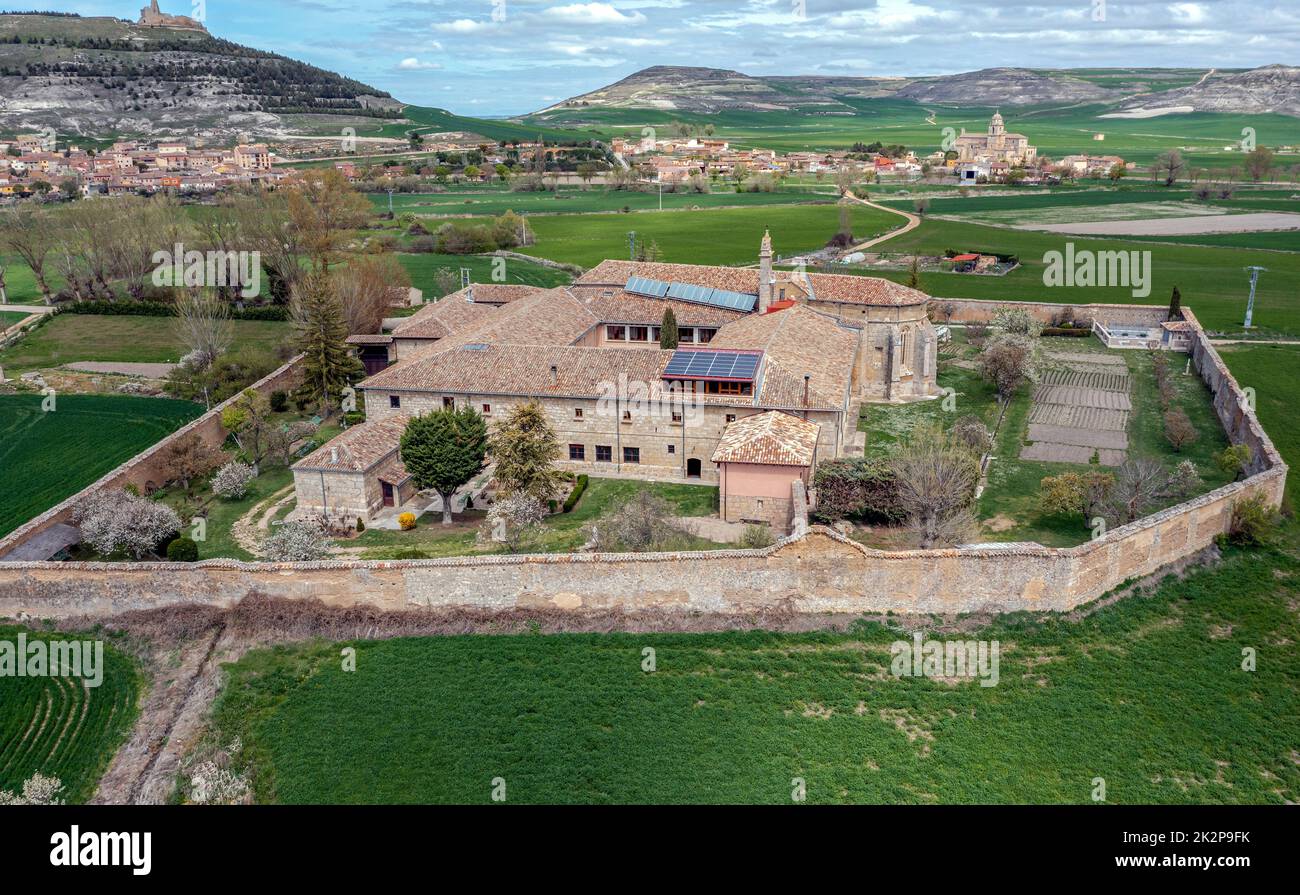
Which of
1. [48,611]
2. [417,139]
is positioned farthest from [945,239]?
[417,139]

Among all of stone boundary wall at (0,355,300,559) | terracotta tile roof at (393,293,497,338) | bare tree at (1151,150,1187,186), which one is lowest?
stone boundary wall at (0,355,300,559)

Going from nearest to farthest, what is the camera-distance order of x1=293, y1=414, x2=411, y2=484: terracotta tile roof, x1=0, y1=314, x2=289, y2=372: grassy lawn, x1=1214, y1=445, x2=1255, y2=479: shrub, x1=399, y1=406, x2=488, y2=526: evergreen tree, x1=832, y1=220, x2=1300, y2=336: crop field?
x1=399, y1=406, x2=488, y2=526: evergreen tree → x1=293, y1=414, x2=411, y2=484: terracotta tile roof → x1=1214, y1=445, x2=1255, y2=479: shrub → x1=0, y1=314, x2=289, y2=372: grassy lawn → x1=832, y1=220, x2=1300, y2=336: crop field

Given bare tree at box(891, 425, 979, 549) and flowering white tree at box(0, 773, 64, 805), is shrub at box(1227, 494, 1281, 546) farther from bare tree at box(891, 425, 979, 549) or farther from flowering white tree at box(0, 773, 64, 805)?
flowering white tree at box(0, 773, 64, 805)

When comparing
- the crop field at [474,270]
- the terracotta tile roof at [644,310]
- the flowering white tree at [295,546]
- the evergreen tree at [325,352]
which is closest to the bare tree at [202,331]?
the evergreen tree at [325,352]

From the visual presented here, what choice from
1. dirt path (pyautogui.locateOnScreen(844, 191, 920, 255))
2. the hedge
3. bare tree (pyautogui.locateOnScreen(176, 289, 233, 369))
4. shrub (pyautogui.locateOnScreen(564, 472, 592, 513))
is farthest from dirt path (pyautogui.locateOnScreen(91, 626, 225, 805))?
dirt path (pyautogui.locateOnScreen(844, 191, 920, 255))

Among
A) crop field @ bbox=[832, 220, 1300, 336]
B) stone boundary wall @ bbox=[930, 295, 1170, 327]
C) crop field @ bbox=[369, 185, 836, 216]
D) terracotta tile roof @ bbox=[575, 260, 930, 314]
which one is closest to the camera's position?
terracotta tile roof @ bbox=[575, 260, 930, 314]

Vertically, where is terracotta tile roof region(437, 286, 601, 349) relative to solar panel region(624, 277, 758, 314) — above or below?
below
